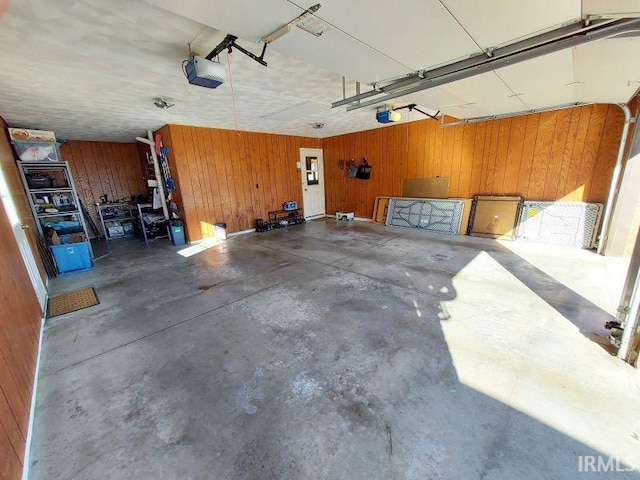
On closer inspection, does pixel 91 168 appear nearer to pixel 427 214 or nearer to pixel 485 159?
pixel 427 214

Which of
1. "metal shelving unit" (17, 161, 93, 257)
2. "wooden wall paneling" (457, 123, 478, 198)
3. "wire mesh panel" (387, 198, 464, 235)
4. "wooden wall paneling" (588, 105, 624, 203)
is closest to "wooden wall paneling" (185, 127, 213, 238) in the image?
"metal shelving unit" (17, 161, 93, 257)

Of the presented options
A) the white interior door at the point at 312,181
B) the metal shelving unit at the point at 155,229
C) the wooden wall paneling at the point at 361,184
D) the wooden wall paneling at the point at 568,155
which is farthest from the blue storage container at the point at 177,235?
the wooden wall paneling at the point at 568,155

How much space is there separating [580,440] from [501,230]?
4.43 metres

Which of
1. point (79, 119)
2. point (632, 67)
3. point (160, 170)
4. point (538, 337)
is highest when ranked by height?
point (79, 119)

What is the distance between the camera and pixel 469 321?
2.49 metres

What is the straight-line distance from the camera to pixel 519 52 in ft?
7.09

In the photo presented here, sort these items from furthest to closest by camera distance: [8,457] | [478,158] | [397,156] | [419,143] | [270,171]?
[270,171], [397,156], [419,143], [478,158], [8,457]

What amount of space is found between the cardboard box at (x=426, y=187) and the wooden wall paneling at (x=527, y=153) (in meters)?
1.36

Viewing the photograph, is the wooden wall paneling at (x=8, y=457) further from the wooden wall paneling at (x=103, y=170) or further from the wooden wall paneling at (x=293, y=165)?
the wooden wall paneling at (x=103, y=170)

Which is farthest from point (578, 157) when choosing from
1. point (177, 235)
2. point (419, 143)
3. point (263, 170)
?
point (177, 235)

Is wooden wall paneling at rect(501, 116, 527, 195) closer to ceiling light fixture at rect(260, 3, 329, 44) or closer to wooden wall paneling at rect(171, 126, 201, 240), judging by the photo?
ceiling light fixture at rect(260, 3, 329, 44)

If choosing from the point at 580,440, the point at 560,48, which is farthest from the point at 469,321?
the point at 560,48

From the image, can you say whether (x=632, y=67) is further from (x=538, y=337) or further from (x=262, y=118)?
(x=262, y=118)

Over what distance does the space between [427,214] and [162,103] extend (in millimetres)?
5567
